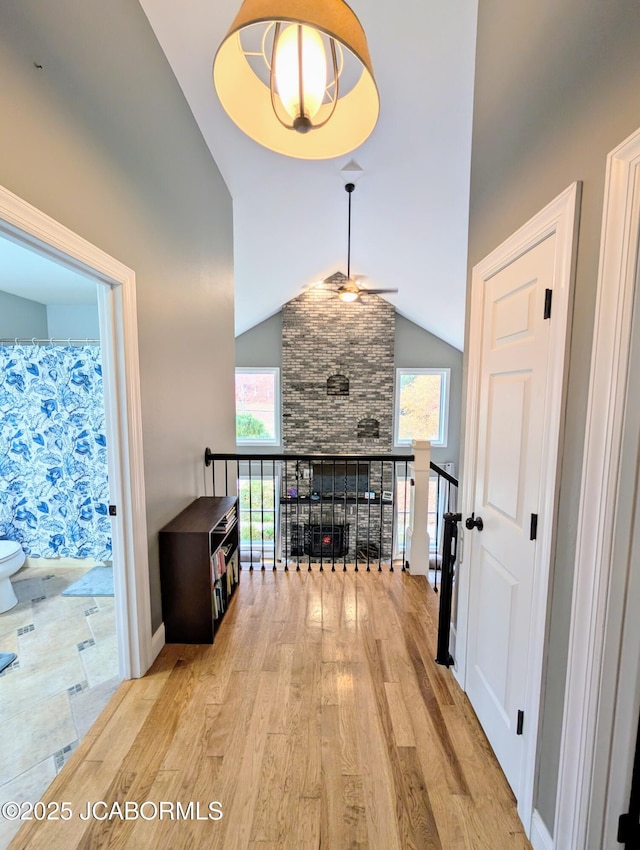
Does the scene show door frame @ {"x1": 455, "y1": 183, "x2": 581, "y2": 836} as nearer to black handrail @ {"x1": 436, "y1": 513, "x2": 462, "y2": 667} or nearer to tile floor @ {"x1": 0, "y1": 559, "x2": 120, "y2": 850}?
black handrail @ {"x1": 436, "y1": 513, "x2": 462, "y2": 667}

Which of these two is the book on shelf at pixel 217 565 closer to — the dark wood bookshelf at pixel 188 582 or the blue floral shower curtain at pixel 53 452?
the dark wood bookshelf at pixel 188 582

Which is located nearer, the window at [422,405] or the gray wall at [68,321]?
the gray wall at [68,321]

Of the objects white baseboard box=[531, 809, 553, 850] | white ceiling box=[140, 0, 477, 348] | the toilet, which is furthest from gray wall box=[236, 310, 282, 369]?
white baseboard box=[531, 809, 553, 850]

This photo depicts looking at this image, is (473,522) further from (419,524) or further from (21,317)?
(21,317)

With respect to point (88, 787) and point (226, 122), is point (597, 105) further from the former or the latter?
point (88, 787)

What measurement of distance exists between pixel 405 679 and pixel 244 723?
0.82 meters

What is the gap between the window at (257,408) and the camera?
307 inches

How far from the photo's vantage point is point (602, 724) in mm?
917

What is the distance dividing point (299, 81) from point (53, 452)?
11.2 ft

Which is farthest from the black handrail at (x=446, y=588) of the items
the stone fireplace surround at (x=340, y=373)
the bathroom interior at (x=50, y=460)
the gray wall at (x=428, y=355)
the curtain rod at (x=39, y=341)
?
the gray wall at (x=428, y=355)

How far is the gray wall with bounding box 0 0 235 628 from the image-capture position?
113cm

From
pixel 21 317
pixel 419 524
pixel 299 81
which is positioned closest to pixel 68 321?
pixel 21 317

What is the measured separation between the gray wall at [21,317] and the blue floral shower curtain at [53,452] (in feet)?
1.39

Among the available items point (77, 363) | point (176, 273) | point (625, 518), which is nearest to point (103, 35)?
point (176, 273)
